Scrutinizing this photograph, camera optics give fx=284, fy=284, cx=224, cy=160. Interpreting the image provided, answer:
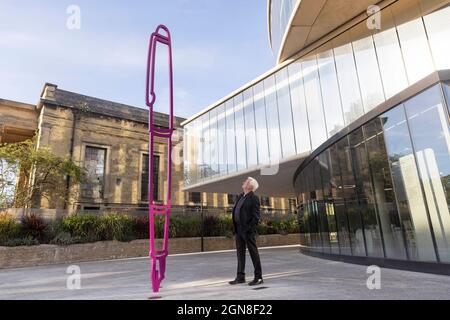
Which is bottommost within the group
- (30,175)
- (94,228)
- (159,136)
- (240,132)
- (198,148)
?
(94,228)

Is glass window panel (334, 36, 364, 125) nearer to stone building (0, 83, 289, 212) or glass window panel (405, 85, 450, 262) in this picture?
glass window panel (405, 85, 450, 262)

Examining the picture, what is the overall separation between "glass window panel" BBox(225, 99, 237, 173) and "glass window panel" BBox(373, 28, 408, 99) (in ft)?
35.0

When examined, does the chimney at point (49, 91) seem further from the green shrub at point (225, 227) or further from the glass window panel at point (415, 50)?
the glass window panel at point (415, 50)

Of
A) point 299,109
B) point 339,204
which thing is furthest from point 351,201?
point 299,109

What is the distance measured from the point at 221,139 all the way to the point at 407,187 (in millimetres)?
14947

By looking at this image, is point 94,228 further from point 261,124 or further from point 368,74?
point 368,74

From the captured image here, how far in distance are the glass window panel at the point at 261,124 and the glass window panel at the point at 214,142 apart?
4.17m

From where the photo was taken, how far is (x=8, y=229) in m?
11.4

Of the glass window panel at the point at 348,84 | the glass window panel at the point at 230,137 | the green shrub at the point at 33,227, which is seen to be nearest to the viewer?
the glass window panel at the point at 348,84

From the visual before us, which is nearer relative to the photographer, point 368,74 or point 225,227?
point 368,74

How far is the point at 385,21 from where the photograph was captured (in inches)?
394

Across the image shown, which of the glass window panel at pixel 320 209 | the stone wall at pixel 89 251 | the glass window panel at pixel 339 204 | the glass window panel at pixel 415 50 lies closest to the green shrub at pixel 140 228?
the stone wall at pixel 89 251

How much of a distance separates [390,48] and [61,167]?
18931mm

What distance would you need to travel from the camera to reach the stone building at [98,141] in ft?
76.7
